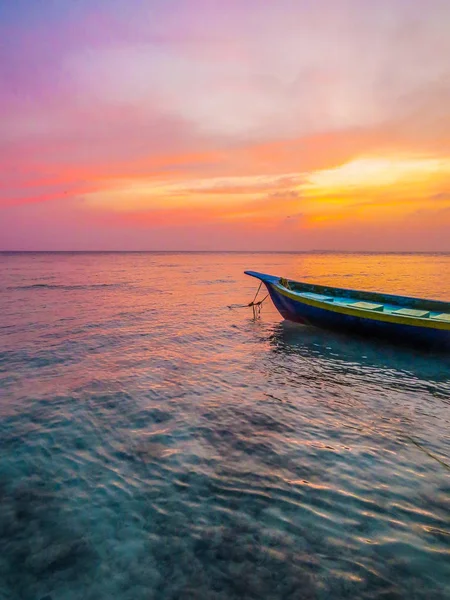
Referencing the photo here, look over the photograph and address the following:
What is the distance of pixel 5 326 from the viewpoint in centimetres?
1908

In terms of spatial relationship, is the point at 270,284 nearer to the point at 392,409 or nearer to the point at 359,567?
the point at 392,409

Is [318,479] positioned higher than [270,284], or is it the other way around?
[270,284]

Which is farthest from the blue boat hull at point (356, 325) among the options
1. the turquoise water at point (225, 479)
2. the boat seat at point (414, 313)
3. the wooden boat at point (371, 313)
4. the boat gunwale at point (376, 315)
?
the boat seat at point (414, 313)

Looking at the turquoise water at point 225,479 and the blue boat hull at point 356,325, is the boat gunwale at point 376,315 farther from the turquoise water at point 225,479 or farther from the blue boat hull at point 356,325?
the turquoise water at point 225,479

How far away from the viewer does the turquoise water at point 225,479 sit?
413cm

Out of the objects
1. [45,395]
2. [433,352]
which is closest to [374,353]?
[433,352]

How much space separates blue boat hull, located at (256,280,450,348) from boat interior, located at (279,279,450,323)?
51 centimetres

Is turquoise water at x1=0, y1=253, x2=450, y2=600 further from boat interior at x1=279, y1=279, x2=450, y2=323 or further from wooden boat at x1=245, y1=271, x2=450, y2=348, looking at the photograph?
boat interior at x1=279, y1=279, x2=450, y2=323

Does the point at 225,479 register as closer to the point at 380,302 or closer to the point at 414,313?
the point at 414,313

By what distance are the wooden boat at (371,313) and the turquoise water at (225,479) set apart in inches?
43.4

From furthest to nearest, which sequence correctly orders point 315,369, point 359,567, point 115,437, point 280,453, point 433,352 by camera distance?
point 433,352
point 315,369
point 115,437
point 280,453
point 359,567

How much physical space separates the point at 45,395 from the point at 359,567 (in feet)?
27.5

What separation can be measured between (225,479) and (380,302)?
1418 centimetres

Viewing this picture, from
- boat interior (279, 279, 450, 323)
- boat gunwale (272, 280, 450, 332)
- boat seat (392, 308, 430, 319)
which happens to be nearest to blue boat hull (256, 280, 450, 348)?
boat gunwale (272, 280, 450, 332)
